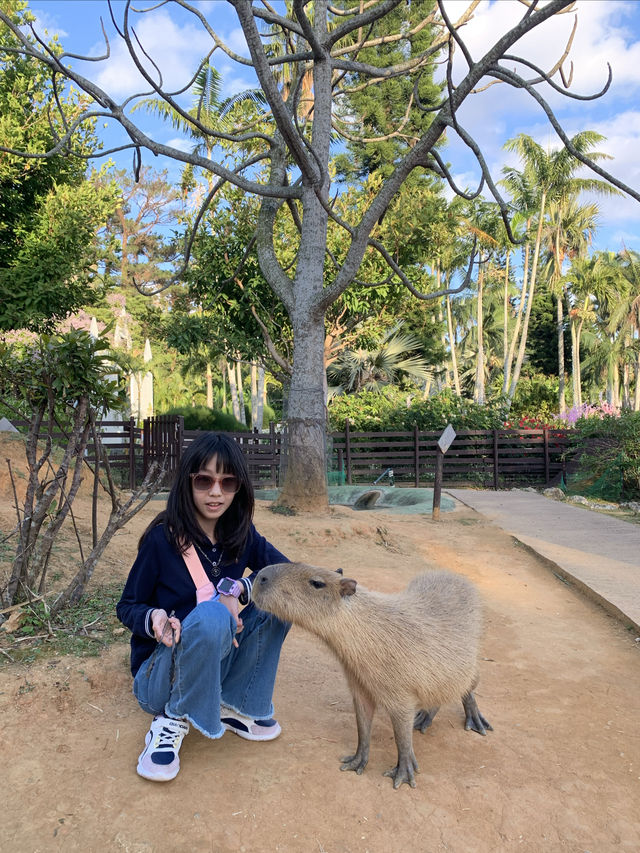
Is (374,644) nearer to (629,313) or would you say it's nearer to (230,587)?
(230,587)

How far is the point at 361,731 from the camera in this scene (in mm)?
2449

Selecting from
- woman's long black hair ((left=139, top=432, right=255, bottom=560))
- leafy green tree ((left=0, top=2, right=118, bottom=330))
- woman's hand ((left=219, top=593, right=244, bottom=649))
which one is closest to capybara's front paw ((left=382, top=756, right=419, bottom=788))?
woman's hand ((left=219, top=593, right=244, bottom=649))

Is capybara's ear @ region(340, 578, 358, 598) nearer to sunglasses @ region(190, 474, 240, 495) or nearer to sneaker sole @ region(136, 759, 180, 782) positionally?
sunglasses @ region(190, 474, 240, 495)

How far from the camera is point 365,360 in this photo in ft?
76.7

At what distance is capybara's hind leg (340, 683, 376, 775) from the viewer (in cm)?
240

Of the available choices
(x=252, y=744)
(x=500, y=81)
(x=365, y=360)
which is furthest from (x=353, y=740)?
(x=365, y=360)

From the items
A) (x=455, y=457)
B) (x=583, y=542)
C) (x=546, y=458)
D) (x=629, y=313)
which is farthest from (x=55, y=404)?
(x=629, y=313)

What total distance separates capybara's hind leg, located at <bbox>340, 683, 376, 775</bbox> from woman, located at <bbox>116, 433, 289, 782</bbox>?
340mm

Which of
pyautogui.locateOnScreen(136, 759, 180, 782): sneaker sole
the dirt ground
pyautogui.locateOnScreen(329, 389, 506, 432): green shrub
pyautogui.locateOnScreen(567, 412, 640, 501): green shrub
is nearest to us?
the dirt ground

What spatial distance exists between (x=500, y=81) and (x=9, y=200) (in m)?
8.47

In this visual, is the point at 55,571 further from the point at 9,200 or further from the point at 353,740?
the point at 9,200

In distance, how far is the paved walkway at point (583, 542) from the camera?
5.05 m

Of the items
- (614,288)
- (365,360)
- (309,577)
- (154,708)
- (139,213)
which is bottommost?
(154,708)

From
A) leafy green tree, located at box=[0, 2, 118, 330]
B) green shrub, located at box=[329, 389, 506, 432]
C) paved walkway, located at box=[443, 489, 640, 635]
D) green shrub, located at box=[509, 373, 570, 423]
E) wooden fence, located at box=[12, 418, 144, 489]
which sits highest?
leafy green tree, located at box=[0, 2, 118, 330]
